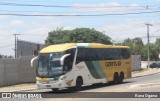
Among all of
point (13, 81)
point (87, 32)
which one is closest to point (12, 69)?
point (13, 81)

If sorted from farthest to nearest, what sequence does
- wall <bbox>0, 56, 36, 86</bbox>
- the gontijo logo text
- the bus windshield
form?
wall <bbox>0, 56, 36, 86</bbox> < the gontijo logo text < the bus windshield

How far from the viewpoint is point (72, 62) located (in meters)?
27.8

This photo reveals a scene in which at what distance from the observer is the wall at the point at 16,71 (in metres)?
35.1

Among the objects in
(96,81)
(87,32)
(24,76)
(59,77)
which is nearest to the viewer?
(59,77)

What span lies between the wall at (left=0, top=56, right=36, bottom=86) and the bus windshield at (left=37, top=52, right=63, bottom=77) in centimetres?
837

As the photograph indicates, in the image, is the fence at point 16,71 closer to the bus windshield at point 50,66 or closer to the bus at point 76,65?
the bus at point 76,65

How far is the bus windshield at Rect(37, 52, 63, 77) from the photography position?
2691cm

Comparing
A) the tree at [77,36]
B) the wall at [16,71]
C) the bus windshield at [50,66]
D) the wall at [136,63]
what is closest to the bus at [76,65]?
the bus windshield at [50,66]

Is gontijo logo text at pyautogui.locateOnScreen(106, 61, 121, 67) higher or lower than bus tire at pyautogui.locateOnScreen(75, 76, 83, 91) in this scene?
higher

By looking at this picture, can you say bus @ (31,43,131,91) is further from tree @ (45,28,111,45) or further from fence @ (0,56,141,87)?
tree @ (45,28,111,45)

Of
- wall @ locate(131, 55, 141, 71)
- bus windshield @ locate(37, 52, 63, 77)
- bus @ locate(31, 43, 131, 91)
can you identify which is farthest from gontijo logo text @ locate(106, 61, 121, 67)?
wall @ locate(131, 55, 141, 71)

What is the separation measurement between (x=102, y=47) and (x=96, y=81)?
2644 mm

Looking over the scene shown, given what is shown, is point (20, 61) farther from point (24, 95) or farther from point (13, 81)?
point (24, 95)

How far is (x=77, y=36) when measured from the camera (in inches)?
4272
